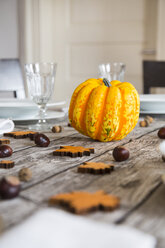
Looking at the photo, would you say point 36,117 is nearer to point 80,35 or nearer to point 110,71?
point 110,71

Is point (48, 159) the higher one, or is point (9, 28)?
point (9, 28)

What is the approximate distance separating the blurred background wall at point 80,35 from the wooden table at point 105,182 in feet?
8.84

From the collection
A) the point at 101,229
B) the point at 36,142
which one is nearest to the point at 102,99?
the point at 36,142

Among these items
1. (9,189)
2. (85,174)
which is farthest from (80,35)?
(9,189)

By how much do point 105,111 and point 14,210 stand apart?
18.0 inches

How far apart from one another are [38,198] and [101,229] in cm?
16

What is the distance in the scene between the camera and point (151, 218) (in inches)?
16.2

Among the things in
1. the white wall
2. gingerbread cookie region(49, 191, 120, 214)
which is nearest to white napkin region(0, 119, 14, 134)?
gingerbread cookie region(49, 191, 120, 214)

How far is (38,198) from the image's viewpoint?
479 millimetres

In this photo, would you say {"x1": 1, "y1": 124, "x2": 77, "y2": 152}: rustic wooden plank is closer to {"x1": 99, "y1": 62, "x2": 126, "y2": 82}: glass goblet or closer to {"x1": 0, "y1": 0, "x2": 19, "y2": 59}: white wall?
{"x1": 99, "y1": 62, "x2": 126, "y2": 82}: glass goblet

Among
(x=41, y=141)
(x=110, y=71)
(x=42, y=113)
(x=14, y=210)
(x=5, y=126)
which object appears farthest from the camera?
(x=110, y=71)

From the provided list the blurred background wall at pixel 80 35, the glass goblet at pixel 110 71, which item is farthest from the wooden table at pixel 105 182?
the blurred background wall at pixel 80 35

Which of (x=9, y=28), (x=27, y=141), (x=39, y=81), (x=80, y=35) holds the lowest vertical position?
(x=27, y=141)

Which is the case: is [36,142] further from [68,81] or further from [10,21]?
[10,21]
